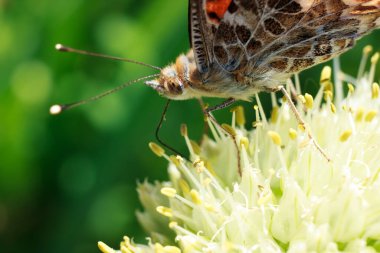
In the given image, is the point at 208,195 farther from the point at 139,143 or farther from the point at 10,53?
the point at 10,53

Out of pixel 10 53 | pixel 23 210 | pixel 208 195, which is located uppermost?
pixel 10 53

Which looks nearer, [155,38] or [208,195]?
[208,195]

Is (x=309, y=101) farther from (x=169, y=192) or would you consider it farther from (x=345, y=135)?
(x=169, y=192)

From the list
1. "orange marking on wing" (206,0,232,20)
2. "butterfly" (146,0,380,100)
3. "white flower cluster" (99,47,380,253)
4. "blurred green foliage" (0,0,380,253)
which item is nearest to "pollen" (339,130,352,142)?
"white flower cluster" (99,47,380,253)

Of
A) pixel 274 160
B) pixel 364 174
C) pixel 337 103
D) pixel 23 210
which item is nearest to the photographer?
pixel 364 174

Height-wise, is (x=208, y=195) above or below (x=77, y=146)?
below

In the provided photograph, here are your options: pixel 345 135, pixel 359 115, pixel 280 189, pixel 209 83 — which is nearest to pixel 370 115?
pixel 359 115

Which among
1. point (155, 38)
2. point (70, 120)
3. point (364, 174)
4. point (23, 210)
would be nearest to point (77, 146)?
point (70, 120)
